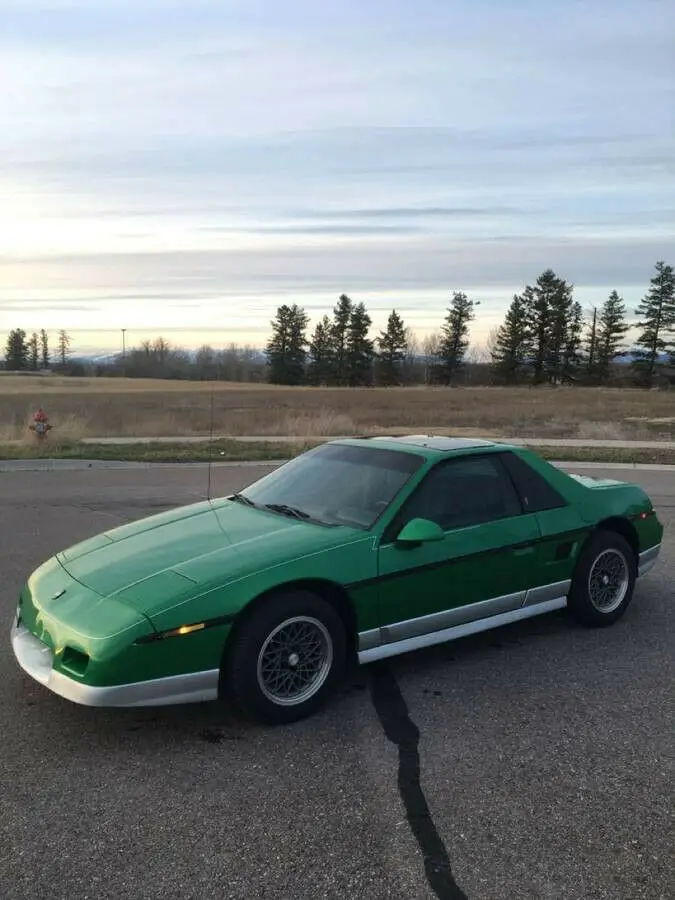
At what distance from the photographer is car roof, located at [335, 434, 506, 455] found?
16.3ft

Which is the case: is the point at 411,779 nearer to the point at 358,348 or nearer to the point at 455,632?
the point at 455,632

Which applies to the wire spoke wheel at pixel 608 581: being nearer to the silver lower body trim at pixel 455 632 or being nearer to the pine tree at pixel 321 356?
the silver lower body trim at pixel 455 632

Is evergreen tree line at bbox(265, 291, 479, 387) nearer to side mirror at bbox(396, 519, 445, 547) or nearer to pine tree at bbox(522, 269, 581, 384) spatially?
pine tree at bbox(522, 269, 581, 384)

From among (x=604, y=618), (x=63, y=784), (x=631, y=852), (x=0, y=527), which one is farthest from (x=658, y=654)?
(x=0, y=527)

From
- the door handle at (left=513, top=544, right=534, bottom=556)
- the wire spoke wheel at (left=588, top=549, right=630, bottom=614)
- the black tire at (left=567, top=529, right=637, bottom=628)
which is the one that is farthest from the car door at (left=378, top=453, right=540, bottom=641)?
the wire spoke wheel at (left=588, top=549, right=630, bottom=614)

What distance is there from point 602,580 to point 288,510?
89.4 inches

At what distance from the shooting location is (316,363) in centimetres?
8981

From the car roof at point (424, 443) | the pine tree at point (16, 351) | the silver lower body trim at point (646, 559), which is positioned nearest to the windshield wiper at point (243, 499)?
the car roof at point (424, 443)

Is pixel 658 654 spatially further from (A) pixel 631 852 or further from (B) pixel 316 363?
(B) pixel 316 363

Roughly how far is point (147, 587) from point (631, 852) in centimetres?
235

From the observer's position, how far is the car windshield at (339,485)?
4.55 metres

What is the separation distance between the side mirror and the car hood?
290 millimetres

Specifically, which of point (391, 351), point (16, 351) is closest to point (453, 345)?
point (391, 351)

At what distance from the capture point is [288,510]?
471 centimetres
